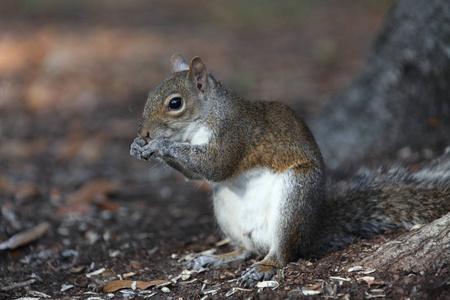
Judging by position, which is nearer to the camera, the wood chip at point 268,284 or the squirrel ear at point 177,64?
the wood chip at point 268,284

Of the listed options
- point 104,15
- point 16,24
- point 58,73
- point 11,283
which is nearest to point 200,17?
point 104,15

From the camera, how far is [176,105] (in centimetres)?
253

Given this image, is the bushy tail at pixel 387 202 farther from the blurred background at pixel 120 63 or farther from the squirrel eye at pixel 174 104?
the blurred background at pixel 120 63

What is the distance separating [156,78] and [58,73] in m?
1.39

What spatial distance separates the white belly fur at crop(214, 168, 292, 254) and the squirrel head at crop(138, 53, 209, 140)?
38cm

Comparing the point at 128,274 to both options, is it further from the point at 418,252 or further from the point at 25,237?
the point at 418,252

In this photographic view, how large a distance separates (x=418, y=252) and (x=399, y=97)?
192cm

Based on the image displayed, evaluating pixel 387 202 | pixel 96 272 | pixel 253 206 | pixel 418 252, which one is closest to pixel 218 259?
pixel 253 206

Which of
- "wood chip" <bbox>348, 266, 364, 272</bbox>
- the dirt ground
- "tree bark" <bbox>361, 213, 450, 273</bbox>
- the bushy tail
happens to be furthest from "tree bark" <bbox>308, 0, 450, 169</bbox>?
"wood chip" <bbox>348, 266, 364, 272</bbox>

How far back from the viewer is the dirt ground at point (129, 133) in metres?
2.45

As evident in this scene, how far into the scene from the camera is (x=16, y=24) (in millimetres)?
8828

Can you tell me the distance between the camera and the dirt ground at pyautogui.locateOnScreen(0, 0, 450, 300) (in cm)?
245

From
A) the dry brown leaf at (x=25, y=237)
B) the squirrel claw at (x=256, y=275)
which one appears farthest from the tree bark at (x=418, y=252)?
the dry brown leaf at (x=25, y=237)

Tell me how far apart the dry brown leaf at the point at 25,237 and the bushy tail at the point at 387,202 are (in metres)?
1.77
